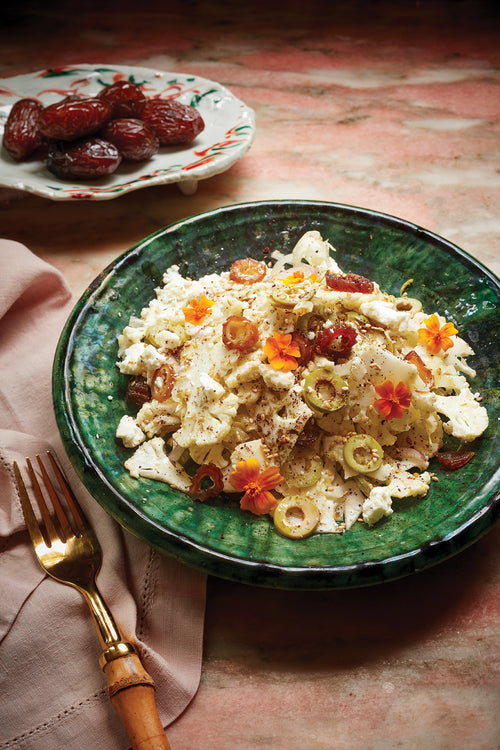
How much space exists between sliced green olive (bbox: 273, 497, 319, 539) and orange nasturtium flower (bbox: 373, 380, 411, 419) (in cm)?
34

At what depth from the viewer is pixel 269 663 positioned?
159 cm

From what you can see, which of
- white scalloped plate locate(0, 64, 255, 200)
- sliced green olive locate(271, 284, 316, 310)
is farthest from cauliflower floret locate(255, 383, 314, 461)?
white scalloped plate locate(0, 64, 255, 200)

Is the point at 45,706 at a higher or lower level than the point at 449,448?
lower

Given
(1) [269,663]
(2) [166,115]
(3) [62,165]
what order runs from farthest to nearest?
(2) [166,115]
(3) [62,165]
(1) [269,663]

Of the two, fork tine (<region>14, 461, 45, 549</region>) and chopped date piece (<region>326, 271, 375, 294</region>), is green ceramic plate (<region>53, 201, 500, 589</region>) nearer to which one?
fork tine (<region>14, 461, 45, 549</region>)

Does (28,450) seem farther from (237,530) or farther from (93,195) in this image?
(93,195)

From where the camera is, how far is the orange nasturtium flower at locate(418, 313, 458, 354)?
6.49 ft

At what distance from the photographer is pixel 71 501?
1779 mm

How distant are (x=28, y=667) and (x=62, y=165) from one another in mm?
1933

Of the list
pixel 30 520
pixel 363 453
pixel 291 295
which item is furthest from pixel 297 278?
pixel 30 520

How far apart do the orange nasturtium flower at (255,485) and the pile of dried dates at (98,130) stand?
1576 mm

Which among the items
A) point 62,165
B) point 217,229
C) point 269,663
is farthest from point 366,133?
point 269,663

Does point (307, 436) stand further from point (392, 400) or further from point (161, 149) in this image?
point (161, 149)

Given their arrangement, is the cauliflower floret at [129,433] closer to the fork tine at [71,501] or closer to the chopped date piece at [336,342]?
the fork tine at [71,501]
